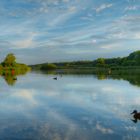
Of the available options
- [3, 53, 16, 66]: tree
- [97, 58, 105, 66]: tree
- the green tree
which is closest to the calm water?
[3, 53, 16, 66]: tree

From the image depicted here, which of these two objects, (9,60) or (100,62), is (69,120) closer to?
(9,60)

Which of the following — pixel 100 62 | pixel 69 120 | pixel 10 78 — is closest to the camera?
pixel 69 120

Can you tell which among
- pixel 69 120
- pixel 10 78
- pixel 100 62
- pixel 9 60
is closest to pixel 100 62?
pixel 100 62

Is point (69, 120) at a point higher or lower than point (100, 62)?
lower

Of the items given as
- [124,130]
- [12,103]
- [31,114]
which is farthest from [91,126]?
[12,103]

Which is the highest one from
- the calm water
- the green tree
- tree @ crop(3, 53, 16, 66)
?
tree @ crop(3, 53, 16, 66)

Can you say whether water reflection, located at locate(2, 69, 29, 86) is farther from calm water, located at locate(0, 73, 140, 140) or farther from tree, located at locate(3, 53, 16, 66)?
tree, located at locate(3, 53, 16, 66)

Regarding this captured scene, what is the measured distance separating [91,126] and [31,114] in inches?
172

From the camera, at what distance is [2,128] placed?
13.1 metres

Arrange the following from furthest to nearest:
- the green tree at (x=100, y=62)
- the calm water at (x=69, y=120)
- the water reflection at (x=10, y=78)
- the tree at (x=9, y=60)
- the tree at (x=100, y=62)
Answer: the tree at (x=100, y=62), the green tree at (x=100, y=62), the tree at (x=9, y=60), the water reflection at (x=10, y=78), the calm water at (x=69, y=120)

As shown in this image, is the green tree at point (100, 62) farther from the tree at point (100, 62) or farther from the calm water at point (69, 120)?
the calm water at point (69, 120)

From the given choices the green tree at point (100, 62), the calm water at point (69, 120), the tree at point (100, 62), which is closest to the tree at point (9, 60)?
the green tree at point (100, 62)

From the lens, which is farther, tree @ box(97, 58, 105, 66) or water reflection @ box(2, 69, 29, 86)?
tree @ box(97, 58, 105, 66)

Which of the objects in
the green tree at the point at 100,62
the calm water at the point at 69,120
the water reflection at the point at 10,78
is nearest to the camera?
the calm water at the point at 69,120
